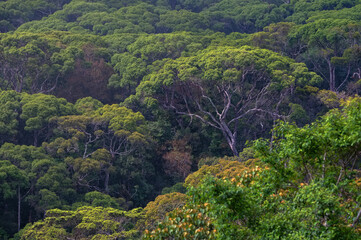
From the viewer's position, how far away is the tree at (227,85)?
28.7 meters

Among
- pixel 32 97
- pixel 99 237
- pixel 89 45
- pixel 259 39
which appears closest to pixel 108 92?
pixel 89 45

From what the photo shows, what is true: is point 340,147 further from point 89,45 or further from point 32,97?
point 89,45

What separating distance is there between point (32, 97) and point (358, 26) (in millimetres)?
20175

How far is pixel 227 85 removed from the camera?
95.2 ft

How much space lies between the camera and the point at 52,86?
1254 inches

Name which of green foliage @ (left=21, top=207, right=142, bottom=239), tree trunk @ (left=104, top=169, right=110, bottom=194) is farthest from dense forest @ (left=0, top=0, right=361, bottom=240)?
tree trunk @ (left=104, top=169, right=110, bottom=194)

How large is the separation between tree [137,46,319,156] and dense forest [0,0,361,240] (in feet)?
0.27

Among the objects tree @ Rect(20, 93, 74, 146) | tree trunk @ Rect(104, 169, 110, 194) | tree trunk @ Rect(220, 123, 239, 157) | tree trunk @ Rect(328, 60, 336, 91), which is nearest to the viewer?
tree trunk @ Rect(104, 169, 110, 194)

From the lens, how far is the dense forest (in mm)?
18578

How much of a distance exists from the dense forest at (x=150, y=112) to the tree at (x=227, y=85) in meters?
0.08

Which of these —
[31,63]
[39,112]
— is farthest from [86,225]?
[31,63]

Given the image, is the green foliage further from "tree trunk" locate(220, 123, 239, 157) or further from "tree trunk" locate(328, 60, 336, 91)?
"tree trunk" locate(328, 60, 336, 91)

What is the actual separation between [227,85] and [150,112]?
4844 mm

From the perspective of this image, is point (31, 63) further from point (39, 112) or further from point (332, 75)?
point (332, 75)
